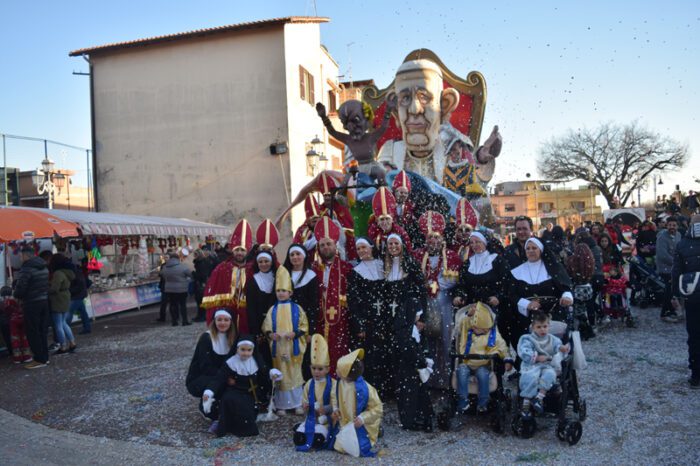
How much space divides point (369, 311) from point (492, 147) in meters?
6.43

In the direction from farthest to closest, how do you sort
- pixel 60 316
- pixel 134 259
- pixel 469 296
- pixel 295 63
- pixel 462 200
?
pixel 295 63, pixel 134 259, pixel 60 316, pixel 462 200, pixel 469 296

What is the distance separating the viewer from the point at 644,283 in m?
11.1

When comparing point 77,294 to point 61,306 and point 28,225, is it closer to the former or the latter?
point 61,306

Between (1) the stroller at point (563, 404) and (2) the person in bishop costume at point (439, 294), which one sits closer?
(1) the stroller at point (563, 404)

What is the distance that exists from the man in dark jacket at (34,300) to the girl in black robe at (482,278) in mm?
6614

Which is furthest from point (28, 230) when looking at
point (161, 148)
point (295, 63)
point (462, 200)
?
point (295, 63)

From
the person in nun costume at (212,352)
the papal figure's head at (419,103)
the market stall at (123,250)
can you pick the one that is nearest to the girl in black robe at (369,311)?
the person in nun costume at (212,352)

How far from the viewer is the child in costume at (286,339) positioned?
18.5 feet

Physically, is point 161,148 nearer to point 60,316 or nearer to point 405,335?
point 60,316

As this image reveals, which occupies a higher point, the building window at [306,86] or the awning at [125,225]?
the building window at [306,86]

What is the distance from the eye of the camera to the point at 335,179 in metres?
7.98

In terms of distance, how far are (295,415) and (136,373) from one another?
330 centimetres

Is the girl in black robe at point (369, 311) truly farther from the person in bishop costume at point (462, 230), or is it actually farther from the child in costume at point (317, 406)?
the person in bishop costume at point (462, 230)

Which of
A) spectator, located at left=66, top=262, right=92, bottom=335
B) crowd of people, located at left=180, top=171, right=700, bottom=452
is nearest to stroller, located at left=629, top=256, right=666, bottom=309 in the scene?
crowd of people, located at left=180, top=171, right=700, bottom=452
